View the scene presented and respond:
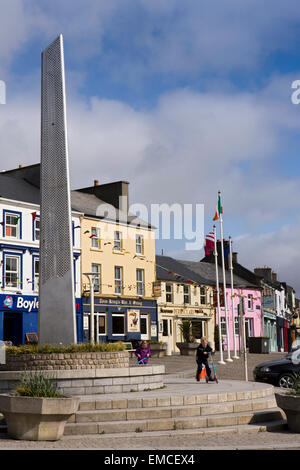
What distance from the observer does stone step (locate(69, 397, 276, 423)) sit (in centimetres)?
1097

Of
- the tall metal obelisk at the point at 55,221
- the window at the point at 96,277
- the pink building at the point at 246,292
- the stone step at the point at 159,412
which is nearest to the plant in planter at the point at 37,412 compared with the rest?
the stone step at the point at 159,412

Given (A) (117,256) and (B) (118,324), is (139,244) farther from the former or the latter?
(B) (118,324)

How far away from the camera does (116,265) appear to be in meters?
41.8

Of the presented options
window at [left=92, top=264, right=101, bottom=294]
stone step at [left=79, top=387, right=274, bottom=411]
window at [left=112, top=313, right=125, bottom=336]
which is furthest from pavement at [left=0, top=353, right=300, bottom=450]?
window at [left=112, top=313, right=125, bottom=336]

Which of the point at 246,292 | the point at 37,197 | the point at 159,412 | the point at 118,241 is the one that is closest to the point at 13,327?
the point at 37,197

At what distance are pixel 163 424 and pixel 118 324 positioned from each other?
31229 mm

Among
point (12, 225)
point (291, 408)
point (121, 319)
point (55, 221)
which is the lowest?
point (291, 408)

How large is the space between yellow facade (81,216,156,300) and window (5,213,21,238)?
4508 millimetres

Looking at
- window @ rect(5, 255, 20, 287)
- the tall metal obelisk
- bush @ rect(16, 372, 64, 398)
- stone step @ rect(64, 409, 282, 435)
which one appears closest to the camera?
bush @ rect(16, 372, 64, 398)

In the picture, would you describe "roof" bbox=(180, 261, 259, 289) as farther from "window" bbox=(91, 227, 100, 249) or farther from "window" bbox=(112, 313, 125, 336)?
"window" bbox=(91, 227, 100, 249)

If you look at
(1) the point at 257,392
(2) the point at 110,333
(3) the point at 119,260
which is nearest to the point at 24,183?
(3) the point at 119,260

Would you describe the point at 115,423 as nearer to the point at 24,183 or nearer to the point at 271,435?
the point at 271,435

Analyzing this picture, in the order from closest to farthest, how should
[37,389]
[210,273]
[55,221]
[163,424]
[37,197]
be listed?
[37,389] → [163,424] → [55,221] → [37,197] → [210,273]
